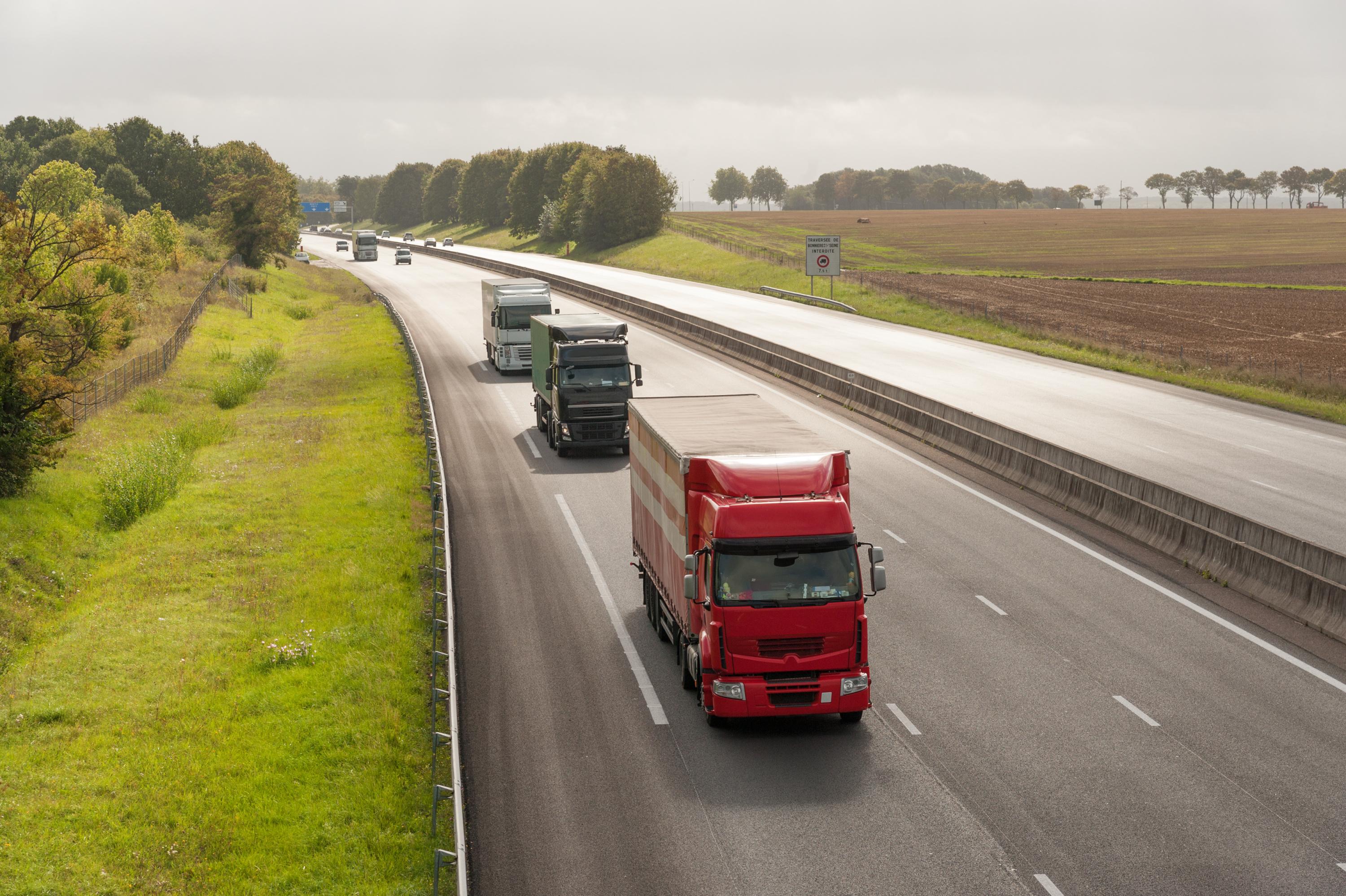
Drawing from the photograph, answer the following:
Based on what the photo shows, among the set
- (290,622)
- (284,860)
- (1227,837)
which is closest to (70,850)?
(284,860)

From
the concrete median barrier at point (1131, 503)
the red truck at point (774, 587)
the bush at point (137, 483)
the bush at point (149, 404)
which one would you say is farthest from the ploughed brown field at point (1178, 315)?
the bush at point (149, 404)

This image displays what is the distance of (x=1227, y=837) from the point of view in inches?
536

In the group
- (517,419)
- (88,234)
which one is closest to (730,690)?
(517,419)

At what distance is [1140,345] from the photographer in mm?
58250

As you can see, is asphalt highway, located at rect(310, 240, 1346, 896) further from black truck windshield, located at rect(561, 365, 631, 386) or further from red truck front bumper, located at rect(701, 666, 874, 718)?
black truck windshield, located at rect(561, 365, 631, 386)

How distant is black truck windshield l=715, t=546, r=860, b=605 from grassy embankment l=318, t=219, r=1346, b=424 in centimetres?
2974

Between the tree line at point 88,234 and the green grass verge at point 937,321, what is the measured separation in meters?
36.8

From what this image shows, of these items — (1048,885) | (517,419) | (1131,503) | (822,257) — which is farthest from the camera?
(822,257)

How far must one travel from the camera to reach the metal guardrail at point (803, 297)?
75.0 m

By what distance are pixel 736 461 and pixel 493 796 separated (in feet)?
18.2

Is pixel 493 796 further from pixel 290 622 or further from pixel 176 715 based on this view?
pixel 290 622

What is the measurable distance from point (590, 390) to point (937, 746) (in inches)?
777

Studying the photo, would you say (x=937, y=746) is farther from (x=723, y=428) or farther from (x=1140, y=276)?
(x=1140, y=276)

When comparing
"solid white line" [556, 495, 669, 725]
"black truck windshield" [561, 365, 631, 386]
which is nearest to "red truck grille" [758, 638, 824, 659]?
"solid white line" [556, 495, 669, 725]
